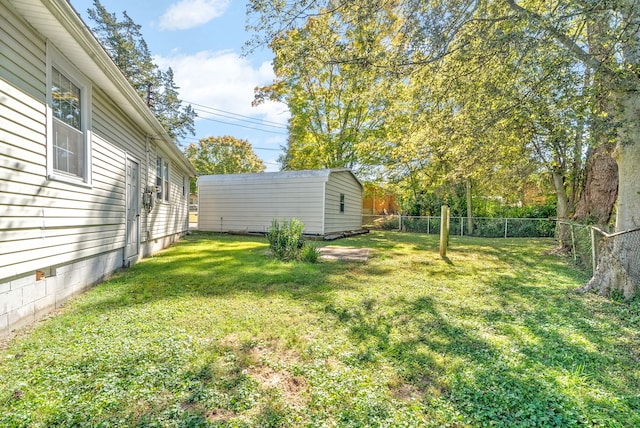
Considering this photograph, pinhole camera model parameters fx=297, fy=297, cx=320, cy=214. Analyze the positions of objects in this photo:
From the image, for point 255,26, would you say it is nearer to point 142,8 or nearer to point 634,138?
point 634,138

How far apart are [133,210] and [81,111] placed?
2530 millimetres

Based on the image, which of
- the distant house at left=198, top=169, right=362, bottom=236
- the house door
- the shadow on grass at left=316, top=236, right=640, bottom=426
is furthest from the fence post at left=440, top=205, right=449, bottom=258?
the house door

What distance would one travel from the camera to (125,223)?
18.5 feet

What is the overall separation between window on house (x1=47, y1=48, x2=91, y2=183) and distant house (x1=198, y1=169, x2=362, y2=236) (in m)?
7.95

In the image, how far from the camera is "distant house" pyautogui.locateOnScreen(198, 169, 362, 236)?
11516 mm

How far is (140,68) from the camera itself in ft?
67.6

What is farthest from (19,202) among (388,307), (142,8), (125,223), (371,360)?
(142,8)

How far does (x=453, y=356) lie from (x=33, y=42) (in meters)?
5.05

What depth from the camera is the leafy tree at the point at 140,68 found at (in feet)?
61.8

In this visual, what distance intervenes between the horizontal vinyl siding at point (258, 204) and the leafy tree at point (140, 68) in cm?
881

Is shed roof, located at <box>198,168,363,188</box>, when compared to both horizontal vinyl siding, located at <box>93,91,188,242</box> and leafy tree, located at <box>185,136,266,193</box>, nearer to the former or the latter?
horizontal vinyl siding, located at <box>93,91,188,242</box>

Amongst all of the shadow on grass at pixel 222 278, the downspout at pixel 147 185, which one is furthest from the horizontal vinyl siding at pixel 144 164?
the shadow on grass at pixel 222 278

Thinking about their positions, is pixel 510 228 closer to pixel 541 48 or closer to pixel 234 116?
pixel 541 48

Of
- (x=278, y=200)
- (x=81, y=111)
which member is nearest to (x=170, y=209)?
(x=278, y=200)
